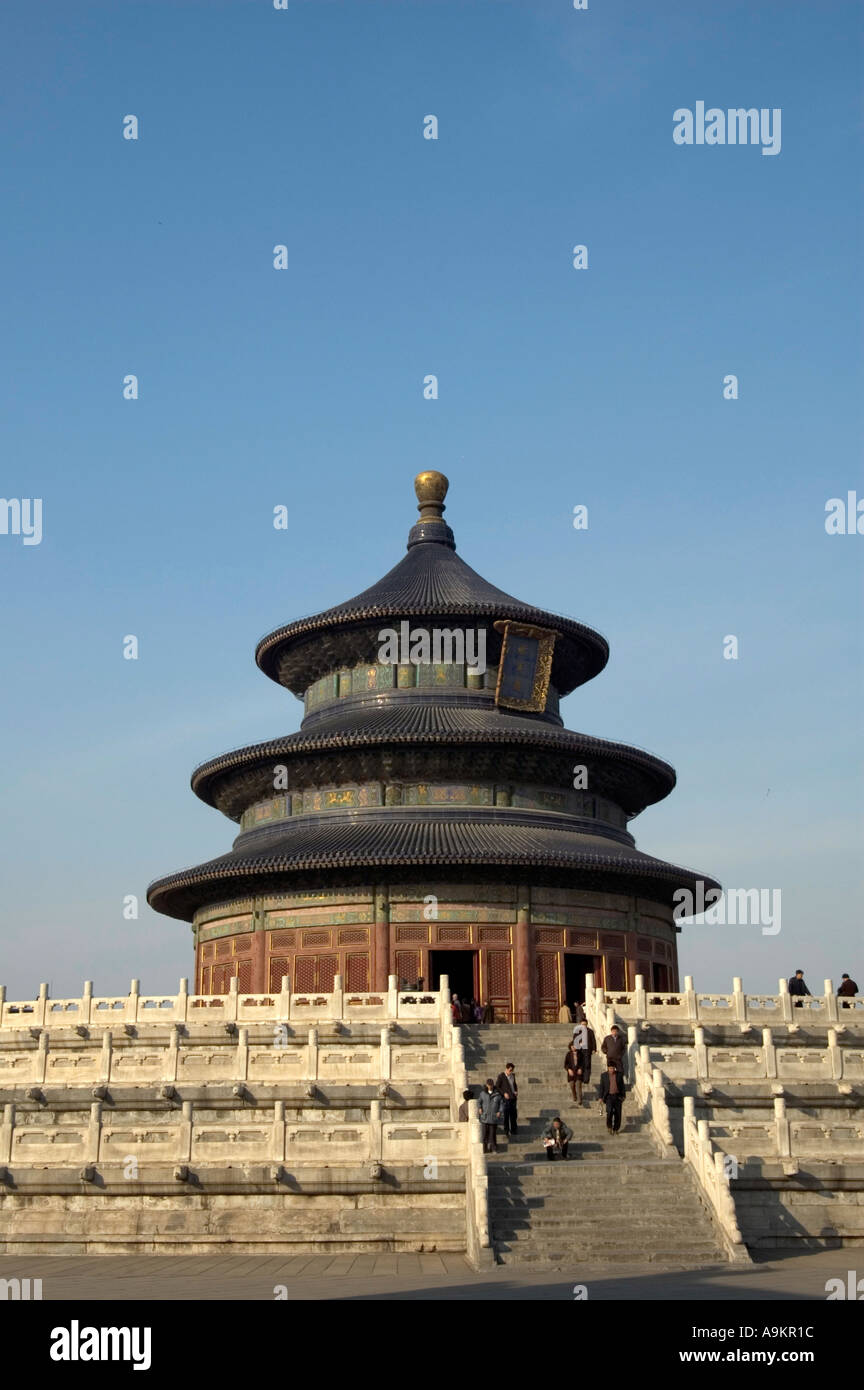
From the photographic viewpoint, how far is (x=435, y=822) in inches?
1608

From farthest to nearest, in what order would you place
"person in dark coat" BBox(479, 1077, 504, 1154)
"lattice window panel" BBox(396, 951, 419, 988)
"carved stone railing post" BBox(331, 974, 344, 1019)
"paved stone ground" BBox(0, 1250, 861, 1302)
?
"lattice window panel" BBox(396, 951, 419, 988)
"carved stone railing post" BBox(331, 974, 344, 1019)
"person in dark coat" BBox(479, 1077, 504, 1154)
"paved stone ground" BBox(0, 1250, 861, 1302)

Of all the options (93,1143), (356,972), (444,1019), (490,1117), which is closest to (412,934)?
(356,972)

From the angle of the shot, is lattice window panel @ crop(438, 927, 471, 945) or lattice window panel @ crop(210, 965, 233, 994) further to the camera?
lattice window panel @ crop(210, 965, 233, 994)

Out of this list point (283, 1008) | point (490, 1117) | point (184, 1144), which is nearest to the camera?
point (184, 1144)

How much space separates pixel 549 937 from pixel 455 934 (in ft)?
8.11

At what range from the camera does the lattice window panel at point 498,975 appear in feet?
125

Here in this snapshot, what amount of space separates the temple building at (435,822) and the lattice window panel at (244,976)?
0.05m

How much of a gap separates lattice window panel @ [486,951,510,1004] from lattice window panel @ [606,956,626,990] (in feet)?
10.1

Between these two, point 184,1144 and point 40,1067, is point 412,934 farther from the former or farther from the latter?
point 184,1144

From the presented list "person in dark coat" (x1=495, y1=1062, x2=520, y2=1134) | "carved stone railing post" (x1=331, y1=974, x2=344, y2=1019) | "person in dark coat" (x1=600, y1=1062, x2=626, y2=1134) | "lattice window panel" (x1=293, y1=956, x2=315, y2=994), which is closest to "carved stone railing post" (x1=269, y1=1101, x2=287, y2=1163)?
"person in dark coat" (x1=495, y1=1062, x2=520, y2=1134)

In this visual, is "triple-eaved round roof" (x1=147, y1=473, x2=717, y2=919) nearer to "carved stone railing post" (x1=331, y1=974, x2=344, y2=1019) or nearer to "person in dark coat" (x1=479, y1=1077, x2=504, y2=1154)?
"carved stone railing post" (x1=331, y1=974, x2=344, y2=1019)

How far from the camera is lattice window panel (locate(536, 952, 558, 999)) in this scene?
38.5 metres

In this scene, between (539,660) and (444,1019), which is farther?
(539,660)
